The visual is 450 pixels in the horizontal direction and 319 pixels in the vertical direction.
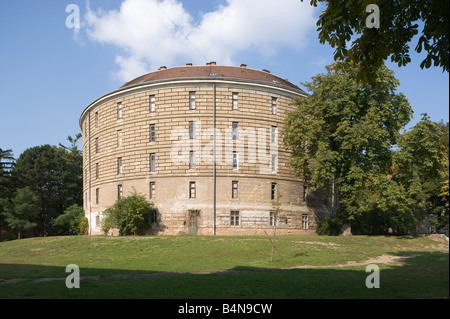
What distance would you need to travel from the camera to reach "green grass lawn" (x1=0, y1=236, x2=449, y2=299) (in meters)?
11.6

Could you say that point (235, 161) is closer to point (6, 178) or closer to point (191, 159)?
point (191, 159)

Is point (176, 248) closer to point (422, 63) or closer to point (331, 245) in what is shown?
point (331, 245)

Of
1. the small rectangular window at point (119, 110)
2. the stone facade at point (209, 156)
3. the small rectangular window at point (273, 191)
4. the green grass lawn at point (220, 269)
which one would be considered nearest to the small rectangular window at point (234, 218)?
the stone facade at point (209, 156)

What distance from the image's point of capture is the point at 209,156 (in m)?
40.8

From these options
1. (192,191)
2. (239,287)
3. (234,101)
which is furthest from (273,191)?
(239,287)

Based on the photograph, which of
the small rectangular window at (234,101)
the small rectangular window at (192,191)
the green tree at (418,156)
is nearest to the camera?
the green tree at (418,156)

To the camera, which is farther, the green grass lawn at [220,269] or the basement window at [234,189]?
the basement window at [234,189]

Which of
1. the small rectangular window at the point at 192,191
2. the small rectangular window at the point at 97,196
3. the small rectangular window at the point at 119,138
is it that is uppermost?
the small rectangular window at the point at 119,138

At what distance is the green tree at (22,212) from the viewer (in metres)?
54.1

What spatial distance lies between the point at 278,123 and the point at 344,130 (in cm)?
999

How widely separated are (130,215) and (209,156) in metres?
9.60

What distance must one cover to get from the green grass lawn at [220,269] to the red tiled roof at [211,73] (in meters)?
19.2

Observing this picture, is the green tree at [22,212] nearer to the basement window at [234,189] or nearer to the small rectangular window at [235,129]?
the basement window at [234,189]

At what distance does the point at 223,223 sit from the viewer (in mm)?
40438
